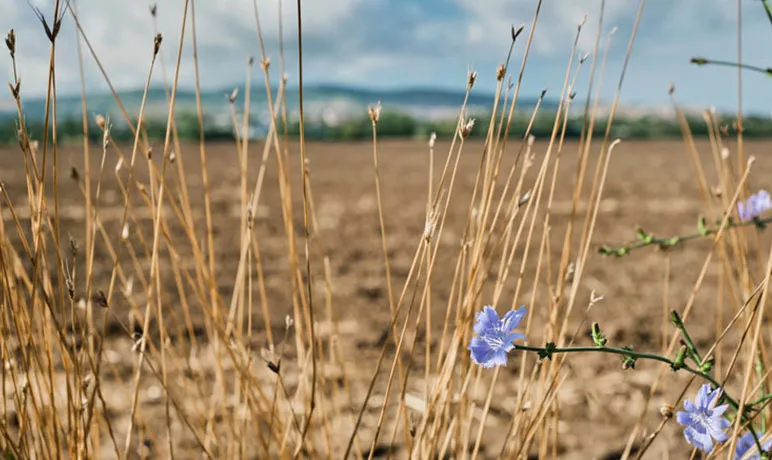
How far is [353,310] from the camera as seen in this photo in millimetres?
2652

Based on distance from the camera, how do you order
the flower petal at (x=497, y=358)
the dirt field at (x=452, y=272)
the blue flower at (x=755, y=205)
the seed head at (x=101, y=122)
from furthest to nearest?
the dirt field at (x=452, y=272)
the blue flower at (x=755, y=205)
the seed head at (x=101, y=122)
the flower petal at (x=497, y=358)

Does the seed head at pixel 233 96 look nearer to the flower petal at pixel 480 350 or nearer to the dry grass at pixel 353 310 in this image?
the dry grass at pixel 353 310

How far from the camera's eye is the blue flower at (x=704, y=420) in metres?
0.68

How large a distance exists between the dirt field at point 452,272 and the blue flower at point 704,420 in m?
0.23

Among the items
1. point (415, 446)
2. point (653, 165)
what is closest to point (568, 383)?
point (415, 446)

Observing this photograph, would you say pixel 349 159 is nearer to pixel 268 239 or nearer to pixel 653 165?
pixel 653 165

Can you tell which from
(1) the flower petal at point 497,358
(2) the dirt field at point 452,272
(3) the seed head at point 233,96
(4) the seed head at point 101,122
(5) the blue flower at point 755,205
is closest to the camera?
(1) the flower petal at point 497,358

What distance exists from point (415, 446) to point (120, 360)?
5.11 ft

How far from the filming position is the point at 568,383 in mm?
1973

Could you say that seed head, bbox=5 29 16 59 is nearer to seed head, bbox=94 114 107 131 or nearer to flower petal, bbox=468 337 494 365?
seed head, bbox=94 114 107 131

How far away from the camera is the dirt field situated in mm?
1811

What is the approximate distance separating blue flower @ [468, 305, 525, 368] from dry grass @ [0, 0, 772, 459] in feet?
0.29

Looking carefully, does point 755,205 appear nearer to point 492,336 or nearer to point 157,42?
point 492,336

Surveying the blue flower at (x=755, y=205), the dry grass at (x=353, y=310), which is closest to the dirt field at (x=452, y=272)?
the dry grass at (x=353, y=310)
